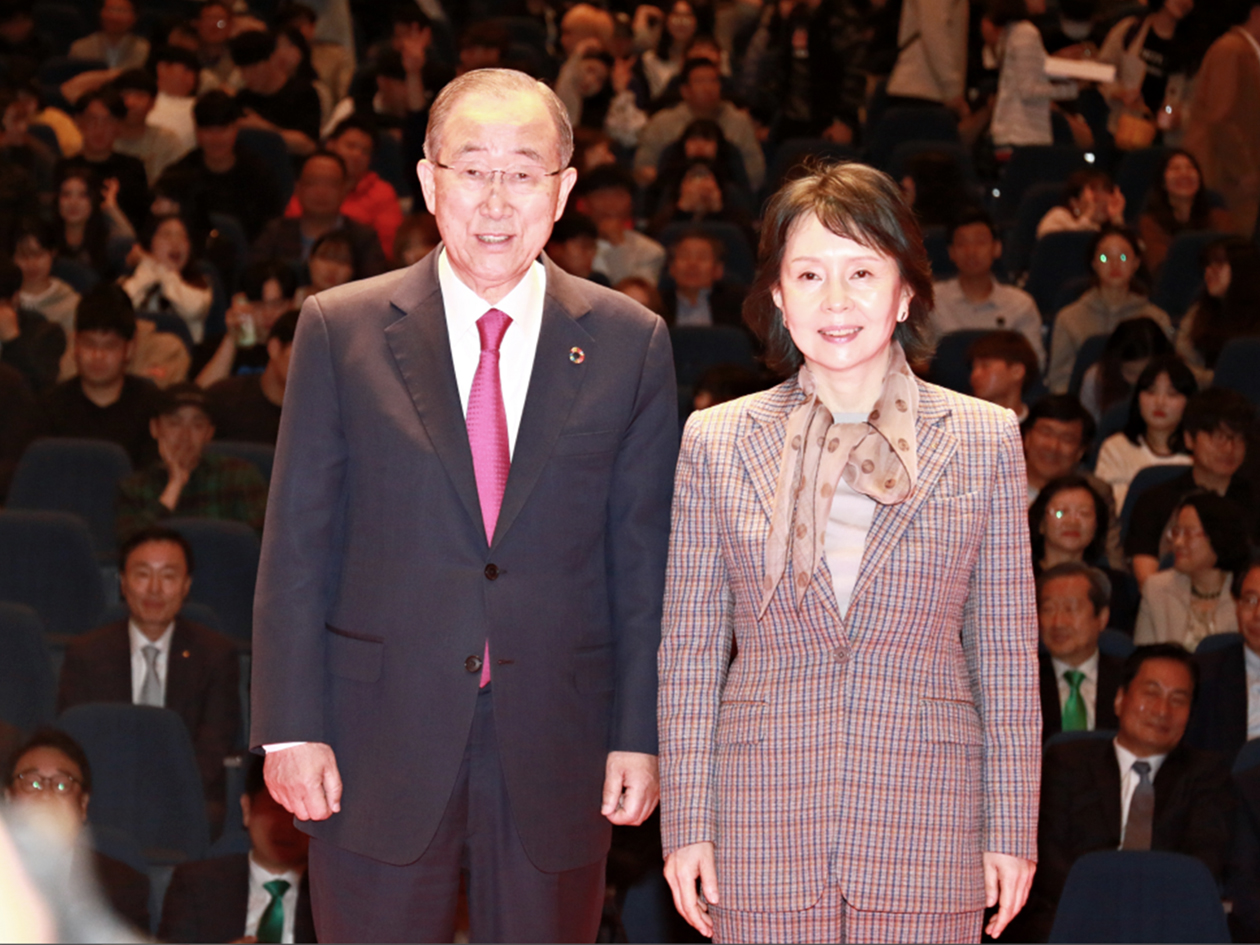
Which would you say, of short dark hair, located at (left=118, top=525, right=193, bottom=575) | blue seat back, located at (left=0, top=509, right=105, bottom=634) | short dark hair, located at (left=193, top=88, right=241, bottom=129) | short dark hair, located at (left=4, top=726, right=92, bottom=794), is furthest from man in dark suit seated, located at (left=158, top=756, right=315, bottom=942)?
short dark hair, located at (left=193, top=88, right=241, bottom=129)

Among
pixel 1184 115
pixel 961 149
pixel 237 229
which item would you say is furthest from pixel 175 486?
pixel 1184 115

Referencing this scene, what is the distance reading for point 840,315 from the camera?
1924 millimetres

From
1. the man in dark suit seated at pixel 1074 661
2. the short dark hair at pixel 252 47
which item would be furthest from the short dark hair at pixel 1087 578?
the short dark hair at pixel 252 47

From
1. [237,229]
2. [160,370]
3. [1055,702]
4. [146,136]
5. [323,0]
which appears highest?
[323,0]

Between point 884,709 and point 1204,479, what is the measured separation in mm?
3455

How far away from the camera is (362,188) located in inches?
275

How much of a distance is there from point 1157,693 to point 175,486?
292 centimetres

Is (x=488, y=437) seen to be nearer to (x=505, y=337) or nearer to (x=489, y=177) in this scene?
(x=505, y=337)

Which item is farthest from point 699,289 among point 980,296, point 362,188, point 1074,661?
point 1074,661

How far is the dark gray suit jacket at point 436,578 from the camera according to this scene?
211cm

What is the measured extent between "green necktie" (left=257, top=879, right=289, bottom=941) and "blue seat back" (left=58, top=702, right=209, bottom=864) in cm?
24

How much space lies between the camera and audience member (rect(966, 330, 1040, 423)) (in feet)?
17.6

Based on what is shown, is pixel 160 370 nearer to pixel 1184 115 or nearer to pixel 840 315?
pixel 840 315

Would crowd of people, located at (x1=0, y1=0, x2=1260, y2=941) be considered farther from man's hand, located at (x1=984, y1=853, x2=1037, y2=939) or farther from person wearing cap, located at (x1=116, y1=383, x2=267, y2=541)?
man's hand, located at (x1=984, y1=853, x2=1037, y2=939)
